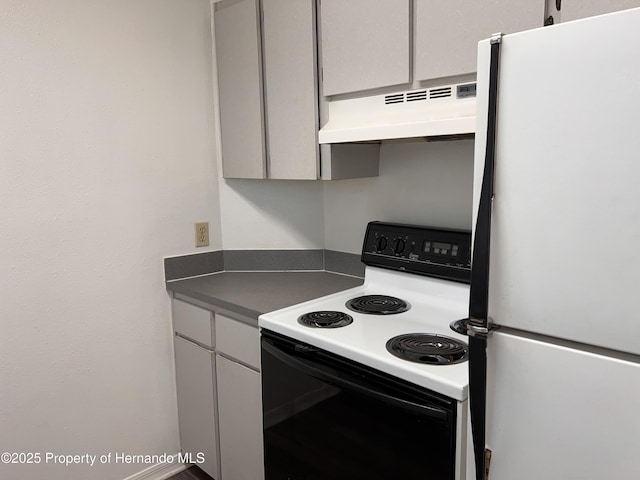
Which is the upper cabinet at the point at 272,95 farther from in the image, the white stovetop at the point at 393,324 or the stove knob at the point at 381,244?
the white stovetop at the point at 393,324

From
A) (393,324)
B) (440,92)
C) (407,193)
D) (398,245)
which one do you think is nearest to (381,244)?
(398,245)

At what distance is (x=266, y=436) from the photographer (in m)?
1.75

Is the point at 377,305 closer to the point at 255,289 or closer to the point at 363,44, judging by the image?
the point at 255,289

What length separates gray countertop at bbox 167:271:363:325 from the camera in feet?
6.10

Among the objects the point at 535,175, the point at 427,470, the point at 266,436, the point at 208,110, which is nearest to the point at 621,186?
the point at 535,175

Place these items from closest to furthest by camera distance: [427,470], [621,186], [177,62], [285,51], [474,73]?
[621,186], [427,470], [474,73], [285,51], [177,62]

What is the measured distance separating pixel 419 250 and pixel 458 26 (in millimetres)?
772

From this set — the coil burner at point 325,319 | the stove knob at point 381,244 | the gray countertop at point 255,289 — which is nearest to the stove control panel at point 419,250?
the stove knob at point 381,244

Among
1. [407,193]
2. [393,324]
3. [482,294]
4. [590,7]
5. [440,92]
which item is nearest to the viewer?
[482,294]

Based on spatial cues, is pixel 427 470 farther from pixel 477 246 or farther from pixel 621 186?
pixel 621 186

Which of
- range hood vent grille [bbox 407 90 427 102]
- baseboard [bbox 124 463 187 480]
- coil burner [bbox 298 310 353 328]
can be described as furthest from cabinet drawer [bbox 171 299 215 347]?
range hood vent grille [bbox 407 90 427 102]

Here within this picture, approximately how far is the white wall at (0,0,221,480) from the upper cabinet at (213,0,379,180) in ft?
0.55

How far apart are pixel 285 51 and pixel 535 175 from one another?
126cm

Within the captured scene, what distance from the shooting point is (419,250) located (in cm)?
185
